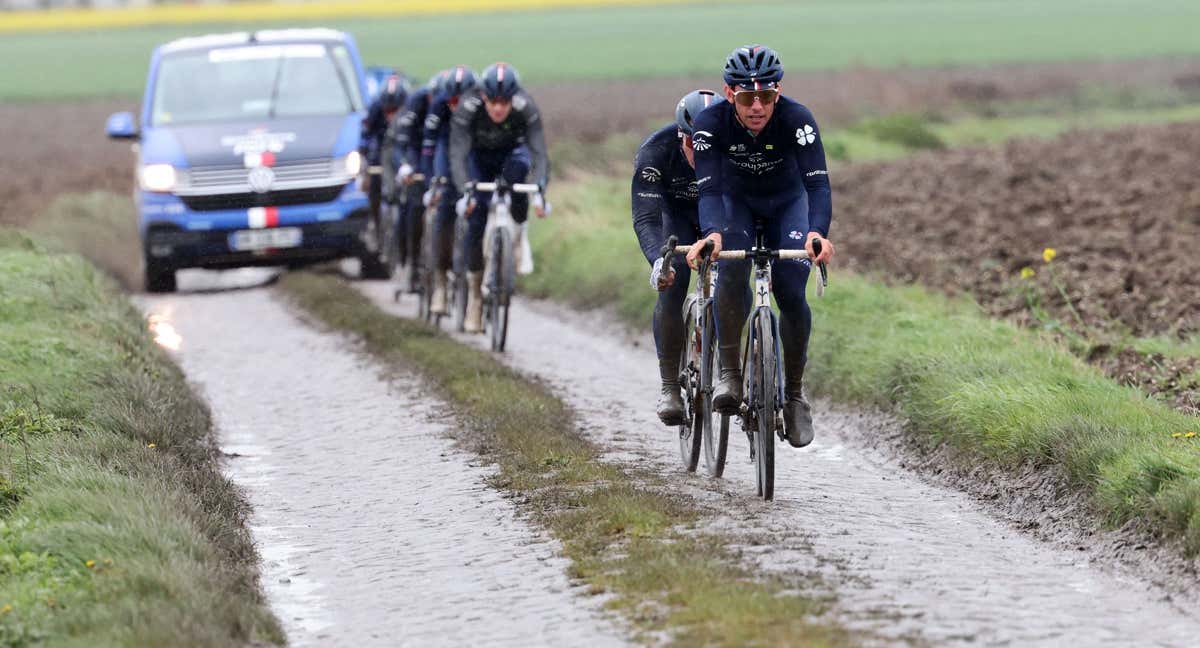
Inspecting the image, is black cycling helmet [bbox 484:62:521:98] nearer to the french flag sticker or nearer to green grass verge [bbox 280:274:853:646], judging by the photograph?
green grass verge [bbox 280:274:853:646]

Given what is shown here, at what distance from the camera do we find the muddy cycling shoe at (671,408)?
31.6 feet

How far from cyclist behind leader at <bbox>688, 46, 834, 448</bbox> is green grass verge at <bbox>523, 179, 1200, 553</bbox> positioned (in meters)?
1.33

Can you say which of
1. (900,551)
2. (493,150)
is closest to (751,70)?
(900,551)

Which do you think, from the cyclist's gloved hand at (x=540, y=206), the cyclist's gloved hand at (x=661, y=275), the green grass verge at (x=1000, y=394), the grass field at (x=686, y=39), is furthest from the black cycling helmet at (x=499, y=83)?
the grass field at (x=686, y=39)

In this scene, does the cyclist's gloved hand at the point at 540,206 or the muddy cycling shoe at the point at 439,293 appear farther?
the muddy cycling shoe at the point at 439,293

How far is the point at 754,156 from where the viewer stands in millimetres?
8859

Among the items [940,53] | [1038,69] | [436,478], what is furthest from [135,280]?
[940,53]

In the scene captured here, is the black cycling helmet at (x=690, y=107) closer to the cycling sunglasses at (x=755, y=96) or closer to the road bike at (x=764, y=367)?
the cycling sunglasses at (x=755, y=96)

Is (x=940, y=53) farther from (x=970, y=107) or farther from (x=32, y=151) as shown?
(x=32, y=151)

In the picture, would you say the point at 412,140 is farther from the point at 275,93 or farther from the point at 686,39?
the point at 686,39

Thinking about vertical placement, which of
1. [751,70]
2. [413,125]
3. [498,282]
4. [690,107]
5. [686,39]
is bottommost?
[686,39]

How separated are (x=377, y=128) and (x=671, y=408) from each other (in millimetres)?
10434

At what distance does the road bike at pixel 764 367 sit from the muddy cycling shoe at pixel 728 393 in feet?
0.21

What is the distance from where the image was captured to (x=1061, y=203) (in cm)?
2170
